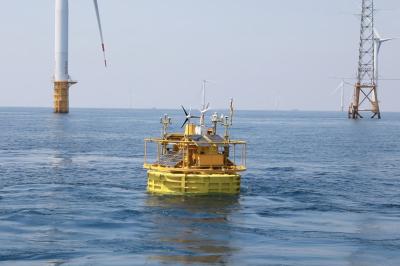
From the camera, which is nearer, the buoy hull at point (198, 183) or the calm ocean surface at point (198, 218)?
the calm ocean surface at point (198, 218)

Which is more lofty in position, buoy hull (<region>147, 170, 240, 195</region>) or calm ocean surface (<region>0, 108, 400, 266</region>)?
buoy hull (<region>147, 170, 240, 195</region>)

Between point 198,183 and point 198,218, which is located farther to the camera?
point 198,183

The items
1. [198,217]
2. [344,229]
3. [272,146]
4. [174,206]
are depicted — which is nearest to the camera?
[344,229]

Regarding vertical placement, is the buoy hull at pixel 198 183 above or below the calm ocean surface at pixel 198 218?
above

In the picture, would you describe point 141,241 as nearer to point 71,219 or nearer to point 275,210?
point 71,219

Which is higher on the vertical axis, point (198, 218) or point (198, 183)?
point (198, 183)

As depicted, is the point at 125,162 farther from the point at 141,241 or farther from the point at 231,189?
the point at 141,241

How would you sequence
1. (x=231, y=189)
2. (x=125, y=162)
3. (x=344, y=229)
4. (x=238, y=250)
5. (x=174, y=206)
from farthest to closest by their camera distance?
(x=125, y=162) < (x=231, y=189) < (x=174, y=206) < (x=344, y=229) < (x=238, y=250)

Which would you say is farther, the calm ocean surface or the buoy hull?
the buoy hull

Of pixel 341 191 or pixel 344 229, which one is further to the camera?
pixel 341 191

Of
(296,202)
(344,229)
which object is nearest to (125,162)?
(296,202)

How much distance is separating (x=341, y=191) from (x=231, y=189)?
11.1 m

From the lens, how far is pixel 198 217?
41.4 meters

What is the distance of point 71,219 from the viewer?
4022 centimetres
